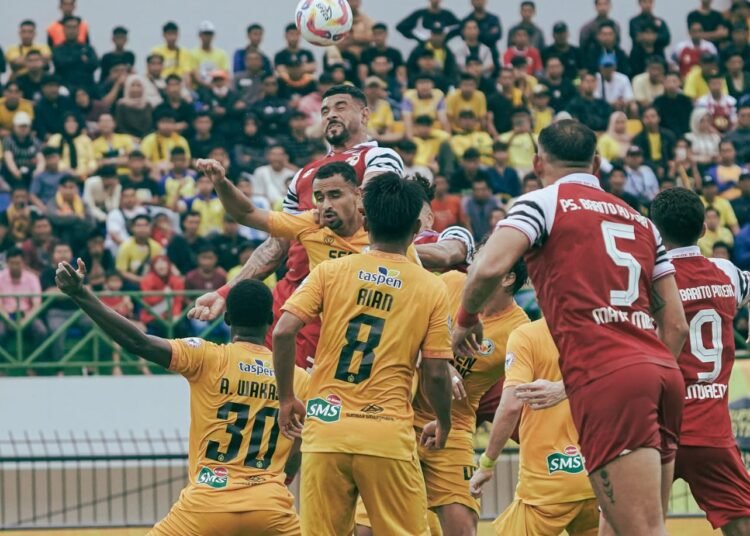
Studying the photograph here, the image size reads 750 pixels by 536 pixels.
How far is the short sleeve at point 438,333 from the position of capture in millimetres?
8180

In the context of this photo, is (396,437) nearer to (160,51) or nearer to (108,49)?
(160,51)

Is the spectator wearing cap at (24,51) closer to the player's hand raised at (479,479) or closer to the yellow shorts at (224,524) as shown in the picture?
the yellow shorts at (224,524)


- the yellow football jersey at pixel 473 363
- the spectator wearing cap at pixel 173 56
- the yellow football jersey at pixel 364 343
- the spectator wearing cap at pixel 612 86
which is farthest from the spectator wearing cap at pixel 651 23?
the yellow football jersey at pixel 364 343

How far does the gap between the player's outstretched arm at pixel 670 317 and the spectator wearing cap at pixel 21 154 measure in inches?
532

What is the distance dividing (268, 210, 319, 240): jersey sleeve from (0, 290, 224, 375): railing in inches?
289

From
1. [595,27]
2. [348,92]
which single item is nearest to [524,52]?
[595,27]

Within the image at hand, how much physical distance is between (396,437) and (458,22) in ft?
52.3

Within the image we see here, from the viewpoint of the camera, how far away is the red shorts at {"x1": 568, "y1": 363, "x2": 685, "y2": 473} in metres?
7.10

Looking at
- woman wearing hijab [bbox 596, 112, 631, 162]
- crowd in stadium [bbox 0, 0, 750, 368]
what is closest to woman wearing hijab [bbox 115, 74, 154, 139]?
crowd in stadium [bbox 0, 0, 750, 368]

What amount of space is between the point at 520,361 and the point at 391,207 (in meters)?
1.44

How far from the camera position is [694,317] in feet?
29.4

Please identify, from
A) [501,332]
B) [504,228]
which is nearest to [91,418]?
[501,332]

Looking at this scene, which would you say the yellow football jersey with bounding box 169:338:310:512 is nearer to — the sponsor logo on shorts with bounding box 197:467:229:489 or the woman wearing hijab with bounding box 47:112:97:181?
the sponsor logo on shorts with bounding box 197:467:229:489

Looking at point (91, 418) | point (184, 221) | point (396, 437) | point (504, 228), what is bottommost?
point (91, 418)
